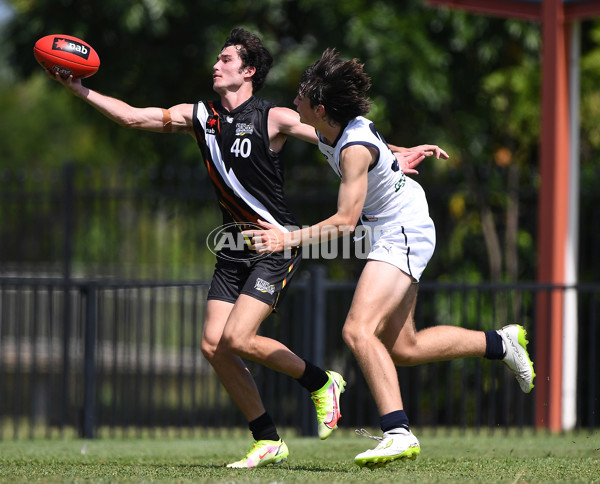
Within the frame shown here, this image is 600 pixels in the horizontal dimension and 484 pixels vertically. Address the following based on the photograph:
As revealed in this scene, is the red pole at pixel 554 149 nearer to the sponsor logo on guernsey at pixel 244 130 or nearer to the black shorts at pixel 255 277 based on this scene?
the black shorts at pixel 255 277

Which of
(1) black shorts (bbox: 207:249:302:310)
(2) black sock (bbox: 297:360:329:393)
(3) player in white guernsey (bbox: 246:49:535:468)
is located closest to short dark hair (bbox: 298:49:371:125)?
(3) player in white guernsey (bbox: 246:49:535:468)

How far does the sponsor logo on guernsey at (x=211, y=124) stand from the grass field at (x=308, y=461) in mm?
1963

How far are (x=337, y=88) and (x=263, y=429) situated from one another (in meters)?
2.09

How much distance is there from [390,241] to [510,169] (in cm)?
657

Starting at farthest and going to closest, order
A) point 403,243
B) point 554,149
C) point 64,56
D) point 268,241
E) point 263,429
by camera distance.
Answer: point 554,149
point 263,429
point 64,56
point 403,243
point 268,241

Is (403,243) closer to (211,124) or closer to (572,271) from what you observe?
(211,124)

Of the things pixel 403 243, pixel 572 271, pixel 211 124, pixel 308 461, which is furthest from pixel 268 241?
pixel 572 271

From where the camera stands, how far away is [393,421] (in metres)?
5.26

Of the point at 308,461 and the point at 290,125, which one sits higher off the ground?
the point at 290,125

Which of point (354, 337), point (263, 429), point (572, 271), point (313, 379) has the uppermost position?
point (572, 271)

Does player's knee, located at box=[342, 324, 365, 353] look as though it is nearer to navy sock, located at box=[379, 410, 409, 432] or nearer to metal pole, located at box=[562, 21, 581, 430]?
navy sock, located at box=[379, 410, 409, 432]

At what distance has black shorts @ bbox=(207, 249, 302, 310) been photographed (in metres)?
5.75

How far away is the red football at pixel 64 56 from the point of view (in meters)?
5.73

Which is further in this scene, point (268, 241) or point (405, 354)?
point (405, 354)
